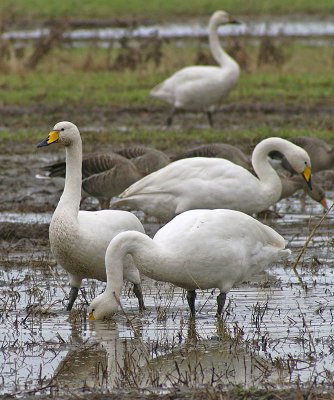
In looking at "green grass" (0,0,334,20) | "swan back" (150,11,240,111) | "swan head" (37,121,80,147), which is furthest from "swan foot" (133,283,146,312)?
"green grass" (0,0,334,20)

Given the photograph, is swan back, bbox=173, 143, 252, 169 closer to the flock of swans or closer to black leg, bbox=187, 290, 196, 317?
the flock of swans

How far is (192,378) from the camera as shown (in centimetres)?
567

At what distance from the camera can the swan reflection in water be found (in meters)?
5.56

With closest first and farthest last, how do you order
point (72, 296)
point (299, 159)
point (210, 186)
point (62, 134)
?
1. point (72, 296)
2. point (62, 134)
3. point (210, 186)
4. point (299, 159)

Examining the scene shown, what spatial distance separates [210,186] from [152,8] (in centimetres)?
2824

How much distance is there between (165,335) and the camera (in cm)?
672

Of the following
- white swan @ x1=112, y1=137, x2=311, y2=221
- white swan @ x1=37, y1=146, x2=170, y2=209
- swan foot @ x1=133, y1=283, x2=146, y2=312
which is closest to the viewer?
swan foot @ x1=133, y1=283, x2=146, y2=312

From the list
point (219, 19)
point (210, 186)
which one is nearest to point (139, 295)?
point (210, 186)

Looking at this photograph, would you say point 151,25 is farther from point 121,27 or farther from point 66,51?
point 66,51

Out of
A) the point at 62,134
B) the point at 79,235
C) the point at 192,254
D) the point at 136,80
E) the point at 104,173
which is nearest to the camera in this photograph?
the point at 192,254

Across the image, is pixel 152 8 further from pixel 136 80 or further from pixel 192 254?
pixel 192 254

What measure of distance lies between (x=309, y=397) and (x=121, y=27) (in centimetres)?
2827

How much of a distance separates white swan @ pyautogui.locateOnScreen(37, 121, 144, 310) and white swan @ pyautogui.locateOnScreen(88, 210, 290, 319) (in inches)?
22.4

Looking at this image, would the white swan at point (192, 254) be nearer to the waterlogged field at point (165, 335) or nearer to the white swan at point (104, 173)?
the waterlogged field at point (165, 335)
